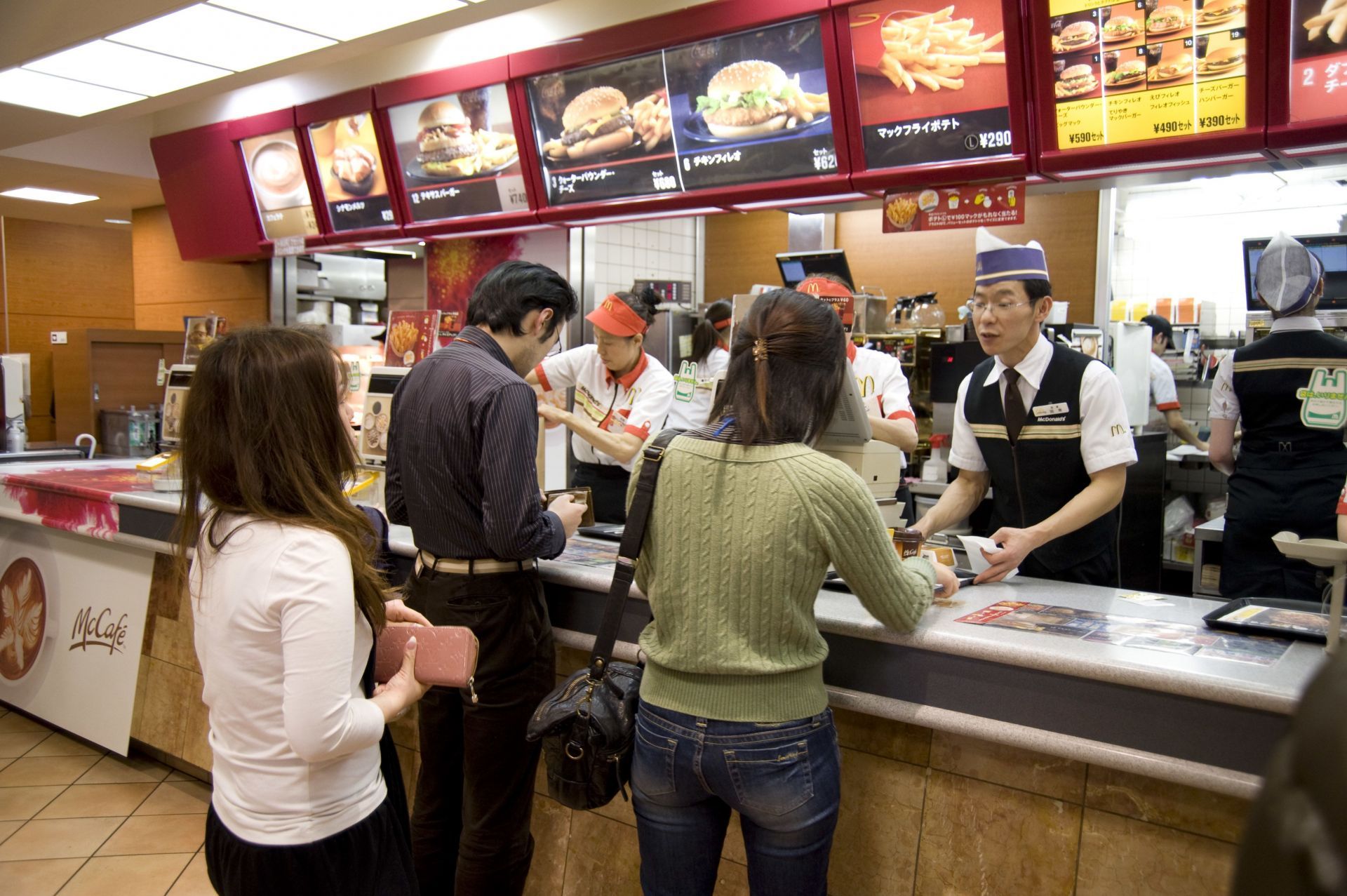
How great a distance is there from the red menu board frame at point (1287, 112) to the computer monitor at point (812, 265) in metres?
2.53

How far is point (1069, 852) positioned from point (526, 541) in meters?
1.32

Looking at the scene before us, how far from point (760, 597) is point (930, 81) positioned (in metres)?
2.44

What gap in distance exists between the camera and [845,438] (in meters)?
2.41

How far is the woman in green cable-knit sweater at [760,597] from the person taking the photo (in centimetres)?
171

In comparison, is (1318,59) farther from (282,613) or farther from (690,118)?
(282,613)

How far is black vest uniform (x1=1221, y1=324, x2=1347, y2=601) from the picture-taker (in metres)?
3.89

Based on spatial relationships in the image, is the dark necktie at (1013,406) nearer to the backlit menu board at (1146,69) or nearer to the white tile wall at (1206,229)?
the backlit menu board at (1146,69)

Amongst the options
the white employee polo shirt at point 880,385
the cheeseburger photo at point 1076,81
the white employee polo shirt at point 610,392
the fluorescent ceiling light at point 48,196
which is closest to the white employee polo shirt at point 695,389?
the white employee polo shirt at point 610,392

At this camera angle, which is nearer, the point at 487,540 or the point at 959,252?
the point at 487,540

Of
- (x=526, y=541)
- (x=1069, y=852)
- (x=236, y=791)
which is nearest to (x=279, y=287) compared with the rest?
(x=526, y=541)

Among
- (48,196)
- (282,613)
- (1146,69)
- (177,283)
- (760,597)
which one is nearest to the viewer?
(282,613)

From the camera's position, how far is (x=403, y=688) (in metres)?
1.75

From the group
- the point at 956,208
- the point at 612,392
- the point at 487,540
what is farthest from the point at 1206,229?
the point at 487,540

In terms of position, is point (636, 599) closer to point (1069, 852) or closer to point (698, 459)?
point (698, 459)
